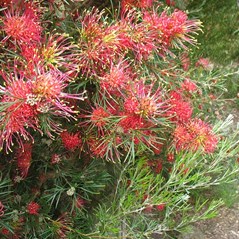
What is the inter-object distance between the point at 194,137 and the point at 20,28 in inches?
24.5

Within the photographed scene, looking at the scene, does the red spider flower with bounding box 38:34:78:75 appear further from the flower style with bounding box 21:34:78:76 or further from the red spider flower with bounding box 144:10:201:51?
the red spider flower with bounding box 144:10:201:51

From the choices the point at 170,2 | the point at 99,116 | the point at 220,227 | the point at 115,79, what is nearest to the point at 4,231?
the point at 99,116

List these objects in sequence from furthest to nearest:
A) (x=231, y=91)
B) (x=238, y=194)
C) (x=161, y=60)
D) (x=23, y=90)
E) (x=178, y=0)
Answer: (x=231, y=91) → (x=238, y=194) → (x=178, y=0) → (x=161, y=60) → (x=23, y=90)

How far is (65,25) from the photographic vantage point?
1501mm

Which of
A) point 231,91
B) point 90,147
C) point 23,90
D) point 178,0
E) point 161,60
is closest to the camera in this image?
point 23,90

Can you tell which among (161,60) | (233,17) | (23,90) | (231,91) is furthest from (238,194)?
(23,90)

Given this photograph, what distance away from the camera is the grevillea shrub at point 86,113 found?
127 cm

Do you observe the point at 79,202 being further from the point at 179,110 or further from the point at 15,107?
the point at 15,107

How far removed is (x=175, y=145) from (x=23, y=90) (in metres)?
0.65

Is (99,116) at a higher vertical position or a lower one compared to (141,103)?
lower

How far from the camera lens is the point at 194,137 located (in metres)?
1.59

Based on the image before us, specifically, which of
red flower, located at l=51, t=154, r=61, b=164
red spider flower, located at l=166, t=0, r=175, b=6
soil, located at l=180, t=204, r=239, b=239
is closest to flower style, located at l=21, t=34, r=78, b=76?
red flower, located at l=51, t=154, r=61, b=164

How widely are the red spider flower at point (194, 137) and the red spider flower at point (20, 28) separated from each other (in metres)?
0.55

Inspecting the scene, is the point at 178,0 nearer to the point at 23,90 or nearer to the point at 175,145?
the point at 175,145
